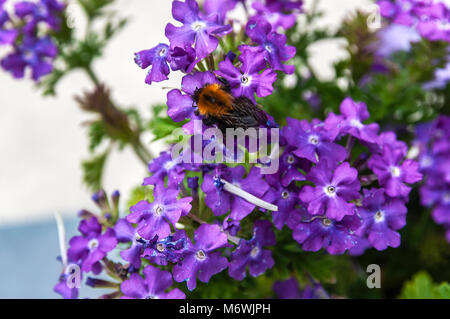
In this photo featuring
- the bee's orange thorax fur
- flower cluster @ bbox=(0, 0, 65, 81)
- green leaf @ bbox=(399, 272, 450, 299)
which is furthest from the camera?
flower cluster @ bbox=(0, 0, 65, 81)

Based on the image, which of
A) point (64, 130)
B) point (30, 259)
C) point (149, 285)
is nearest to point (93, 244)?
point (149, 285)

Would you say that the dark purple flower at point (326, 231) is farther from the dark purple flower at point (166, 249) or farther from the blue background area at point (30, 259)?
the blue background area at point (30, 259)

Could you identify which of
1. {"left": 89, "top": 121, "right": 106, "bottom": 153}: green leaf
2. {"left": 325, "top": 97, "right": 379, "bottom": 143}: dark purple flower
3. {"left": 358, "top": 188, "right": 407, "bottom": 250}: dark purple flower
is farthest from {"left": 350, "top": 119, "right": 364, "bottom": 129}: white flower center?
{"left": 89, "top": 121, "right": 106, "bottom": 153}: green leaf

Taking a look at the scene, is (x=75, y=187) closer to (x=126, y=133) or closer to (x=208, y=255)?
(x=126, y=133)

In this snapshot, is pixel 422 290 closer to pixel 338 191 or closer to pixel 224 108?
pixel 338 191

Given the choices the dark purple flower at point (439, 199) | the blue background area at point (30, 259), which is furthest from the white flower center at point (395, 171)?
the blue background area at point (30, 259)

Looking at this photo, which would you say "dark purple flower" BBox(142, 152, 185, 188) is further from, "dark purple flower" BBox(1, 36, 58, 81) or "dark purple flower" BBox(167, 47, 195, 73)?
"dark purple flower" BBox(1, 36, 58, 81)
